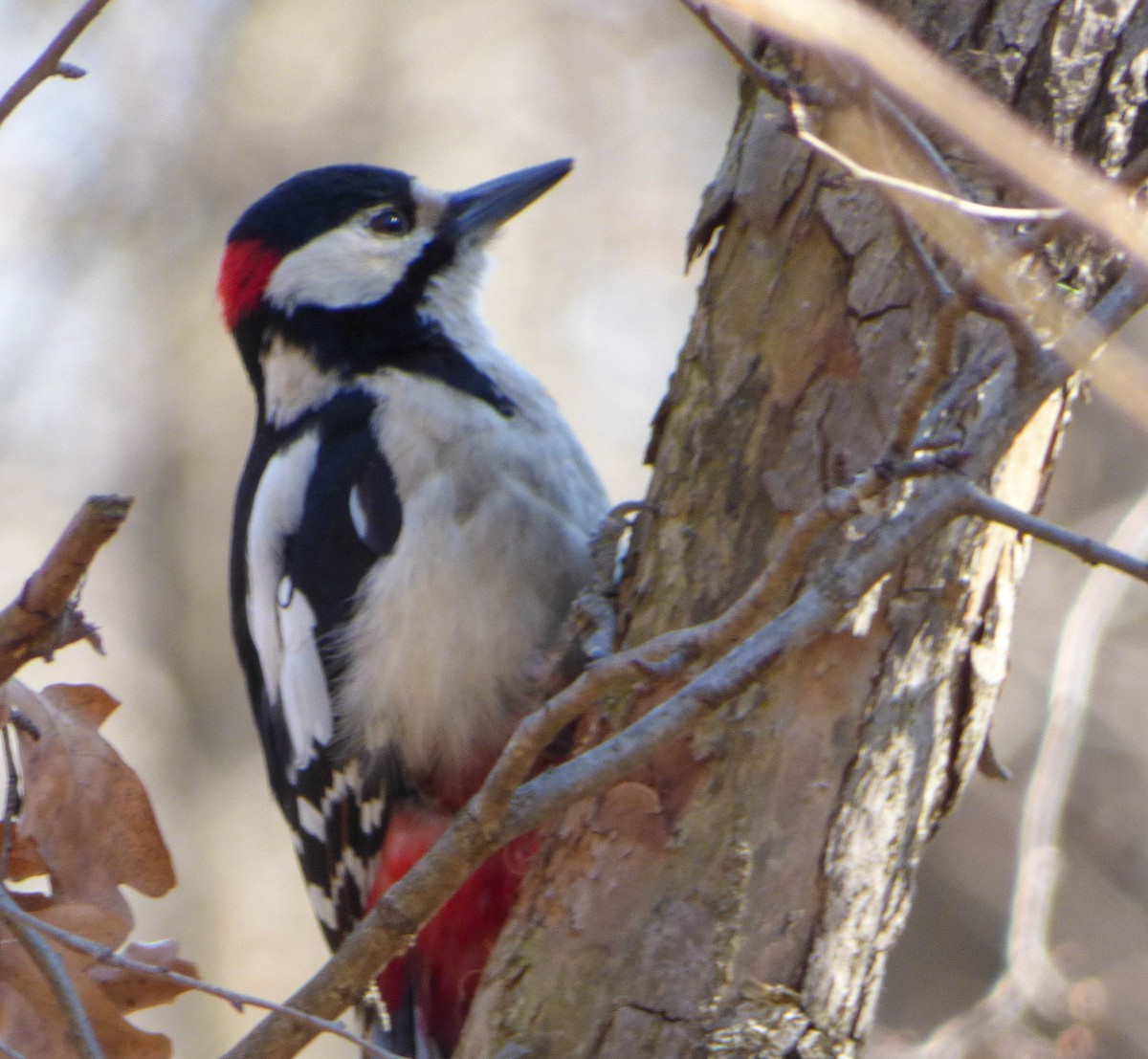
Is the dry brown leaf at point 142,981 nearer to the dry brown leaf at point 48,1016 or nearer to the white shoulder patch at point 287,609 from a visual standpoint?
the dry brown leaf at point 48,1016

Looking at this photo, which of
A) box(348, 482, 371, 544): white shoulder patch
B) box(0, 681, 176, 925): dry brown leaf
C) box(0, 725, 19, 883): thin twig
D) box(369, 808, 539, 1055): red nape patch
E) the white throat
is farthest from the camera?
the white throat

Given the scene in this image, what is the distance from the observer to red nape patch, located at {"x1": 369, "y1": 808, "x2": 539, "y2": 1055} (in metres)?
2.59

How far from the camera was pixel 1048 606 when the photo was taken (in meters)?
5.00

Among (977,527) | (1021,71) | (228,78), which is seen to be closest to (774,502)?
(977,527)

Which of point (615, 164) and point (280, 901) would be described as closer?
point (280, 901)

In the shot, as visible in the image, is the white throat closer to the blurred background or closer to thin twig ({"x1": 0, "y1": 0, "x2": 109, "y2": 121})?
thin twig ({"x1": 0, "y1": 0, "x2": 109, "y2": 121})

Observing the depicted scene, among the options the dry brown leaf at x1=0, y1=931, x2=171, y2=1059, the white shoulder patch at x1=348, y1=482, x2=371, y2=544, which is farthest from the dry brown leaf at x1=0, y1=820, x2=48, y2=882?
the white shoulder patch at x1=348, y1=482, x2=371, y2=544

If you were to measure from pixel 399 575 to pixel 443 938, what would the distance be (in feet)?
2.08

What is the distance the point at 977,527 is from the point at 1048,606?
3093 mm

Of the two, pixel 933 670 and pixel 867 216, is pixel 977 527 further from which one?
pixel 867 216

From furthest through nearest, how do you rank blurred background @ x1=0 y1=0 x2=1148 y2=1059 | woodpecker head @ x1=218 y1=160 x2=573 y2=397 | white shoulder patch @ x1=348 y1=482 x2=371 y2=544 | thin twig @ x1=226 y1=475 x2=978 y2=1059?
1. blurred background @ x1=0 y1=0 x2=1148 y2=1059
2. woodpecker head @ x1=218 y1=160 x2=573 y2=397
3. white shoulder patch @ x1=348 y1=482 x2=371 y2=544
4. thin twig @ x1=226 y1=475 x2=978 y2=1059

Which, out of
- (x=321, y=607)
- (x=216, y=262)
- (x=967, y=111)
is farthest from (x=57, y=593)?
(x=216, y=262)

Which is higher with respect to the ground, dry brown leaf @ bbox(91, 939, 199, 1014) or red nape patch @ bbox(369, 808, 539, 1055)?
dry brown leaf @ bbox(91, 939, 199, 1014)

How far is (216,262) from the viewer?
22.9 ft
